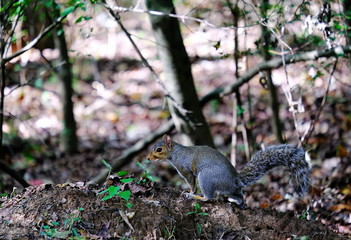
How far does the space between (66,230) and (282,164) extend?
1.87 metres

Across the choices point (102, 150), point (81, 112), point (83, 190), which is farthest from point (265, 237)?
point (81, 112)

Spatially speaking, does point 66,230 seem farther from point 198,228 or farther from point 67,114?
point 67,114

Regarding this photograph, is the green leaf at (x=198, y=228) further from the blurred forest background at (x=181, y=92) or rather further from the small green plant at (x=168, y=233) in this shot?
the blurred forest background at (x=181, y=92)

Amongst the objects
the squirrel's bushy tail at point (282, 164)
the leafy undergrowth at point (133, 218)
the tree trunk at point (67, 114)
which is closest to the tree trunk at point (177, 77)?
the squirrel's bushy tail at point (282, 164)

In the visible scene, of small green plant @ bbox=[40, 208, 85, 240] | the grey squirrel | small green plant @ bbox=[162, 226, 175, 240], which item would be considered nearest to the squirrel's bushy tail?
the grey squirrel

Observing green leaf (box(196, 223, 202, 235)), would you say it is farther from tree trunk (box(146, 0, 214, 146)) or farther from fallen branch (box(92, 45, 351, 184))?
tree trunk (box(146, 0, 214, 146))

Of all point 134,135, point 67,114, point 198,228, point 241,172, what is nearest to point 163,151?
point 241,172

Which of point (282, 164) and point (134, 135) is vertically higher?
point (282, 164)

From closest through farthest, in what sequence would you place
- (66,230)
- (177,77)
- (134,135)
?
1. (66,230)
2. (177,77)
3. (134,135)

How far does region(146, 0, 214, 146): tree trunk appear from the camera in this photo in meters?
5.05

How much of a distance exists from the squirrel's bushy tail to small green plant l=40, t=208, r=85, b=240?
151 centimetres

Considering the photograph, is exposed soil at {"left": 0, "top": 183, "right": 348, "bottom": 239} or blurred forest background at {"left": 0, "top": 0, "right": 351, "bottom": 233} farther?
blurred forest background at {"left": 0, "top": 0, "right": 351, "bottom": 233}

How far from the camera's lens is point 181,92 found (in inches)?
204

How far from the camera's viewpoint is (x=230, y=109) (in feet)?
32.9
